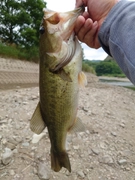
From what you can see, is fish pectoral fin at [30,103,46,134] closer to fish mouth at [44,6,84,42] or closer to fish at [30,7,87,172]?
fish at [30,7,87,172]

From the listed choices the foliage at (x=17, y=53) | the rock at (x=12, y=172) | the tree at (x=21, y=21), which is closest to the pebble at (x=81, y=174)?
the rock at (x=12, y=172)

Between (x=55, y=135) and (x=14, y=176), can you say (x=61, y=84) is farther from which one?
(x=14, y=176)

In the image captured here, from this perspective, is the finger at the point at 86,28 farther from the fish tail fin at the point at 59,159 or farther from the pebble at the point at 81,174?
the pebble at the point at 81,174

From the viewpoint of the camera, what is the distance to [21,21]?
1681 cm

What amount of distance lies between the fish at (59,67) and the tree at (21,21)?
14.6m

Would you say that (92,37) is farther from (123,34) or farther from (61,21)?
(123,34)

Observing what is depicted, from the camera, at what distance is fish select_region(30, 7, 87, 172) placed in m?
1.71

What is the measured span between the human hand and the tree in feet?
46.4

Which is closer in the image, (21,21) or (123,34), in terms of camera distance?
(123,34)

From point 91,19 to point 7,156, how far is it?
2458 millimetres

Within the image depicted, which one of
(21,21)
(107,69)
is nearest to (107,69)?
(107,69)

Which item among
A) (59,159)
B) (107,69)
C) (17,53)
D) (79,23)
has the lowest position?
(107,69)

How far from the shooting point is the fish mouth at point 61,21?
1.70 metres

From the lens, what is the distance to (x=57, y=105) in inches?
70.1
